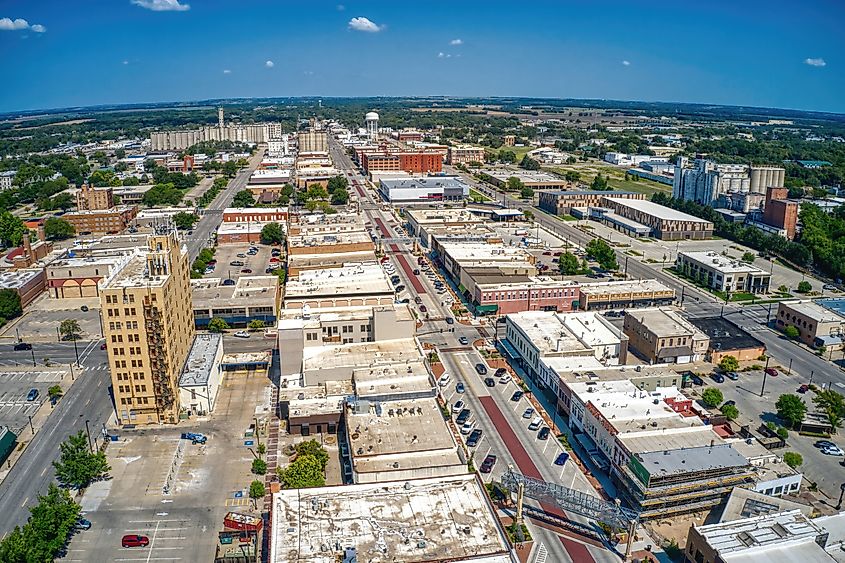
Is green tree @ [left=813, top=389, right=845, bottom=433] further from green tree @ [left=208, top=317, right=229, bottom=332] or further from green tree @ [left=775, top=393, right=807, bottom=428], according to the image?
green tree @ [left=208, top=317, right=229, bottom=332]

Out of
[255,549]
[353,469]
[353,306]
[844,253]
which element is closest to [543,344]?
[353,306]

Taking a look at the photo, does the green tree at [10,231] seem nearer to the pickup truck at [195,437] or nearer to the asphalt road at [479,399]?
the asphalt road at [479,399]

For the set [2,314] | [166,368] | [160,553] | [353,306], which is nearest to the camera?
[160,553]

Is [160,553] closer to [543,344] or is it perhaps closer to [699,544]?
[699,544]

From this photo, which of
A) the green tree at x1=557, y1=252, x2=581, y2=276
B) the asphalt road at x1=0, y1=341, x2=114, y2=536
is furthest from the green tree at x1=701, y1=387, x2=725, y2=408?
the asphalt road at x1=0, y1=341, x2=114, y2=536

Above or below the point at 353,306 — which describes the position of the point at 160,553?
below

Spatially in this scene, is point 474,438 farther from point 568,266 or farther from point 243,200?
point 243,200
